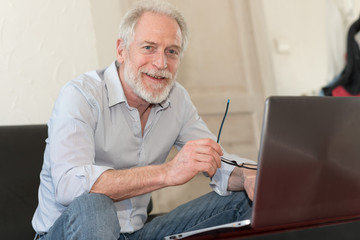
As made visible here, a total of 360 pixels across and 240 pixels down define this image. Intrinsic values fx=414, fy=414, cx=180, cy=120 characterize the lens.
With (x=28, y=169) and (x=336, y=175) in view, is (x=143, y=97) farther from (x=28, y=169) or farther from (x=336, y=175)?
(x=336, y=175)

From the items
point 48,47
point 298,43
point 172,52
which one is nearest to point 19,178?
point 172,52

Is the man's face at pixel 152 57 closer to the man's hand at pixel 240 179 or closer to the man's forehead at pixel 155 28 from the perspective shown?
the man's forehead at pixel 155 28

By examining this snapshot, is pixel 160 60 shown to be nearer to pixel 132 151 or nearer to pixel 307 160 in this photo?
pixel 132 151

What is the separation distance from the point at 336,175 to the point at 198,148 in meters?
0.32

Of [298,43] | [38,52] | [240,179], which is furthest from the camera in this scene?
[298,43]

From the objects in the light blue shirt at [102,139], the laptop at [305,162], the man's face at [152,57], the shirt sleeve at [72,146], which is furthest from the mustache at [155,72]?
the laptop at [305,162]

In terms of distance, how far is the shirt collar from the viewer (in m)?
1.37

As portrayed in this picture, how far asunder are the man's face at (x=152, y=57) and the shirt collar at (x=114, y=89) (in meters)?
0.04

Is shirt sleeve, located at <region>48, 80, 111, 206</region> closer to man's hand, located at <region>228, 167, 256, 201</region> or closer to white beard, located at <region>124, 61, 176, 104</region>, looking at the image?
white beard, located at <region>124, 61, 176, 104</region>

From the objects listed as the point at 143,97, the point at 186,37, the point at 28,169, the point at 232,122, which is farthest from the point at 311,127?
the point at 232,122

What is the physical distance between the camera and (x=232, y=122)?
274cm

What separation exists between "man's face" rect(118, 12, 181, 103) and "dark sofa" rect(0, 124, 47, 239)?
414mm

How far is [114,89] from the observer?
4.61ft

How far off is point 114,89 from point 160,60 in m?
0.19
